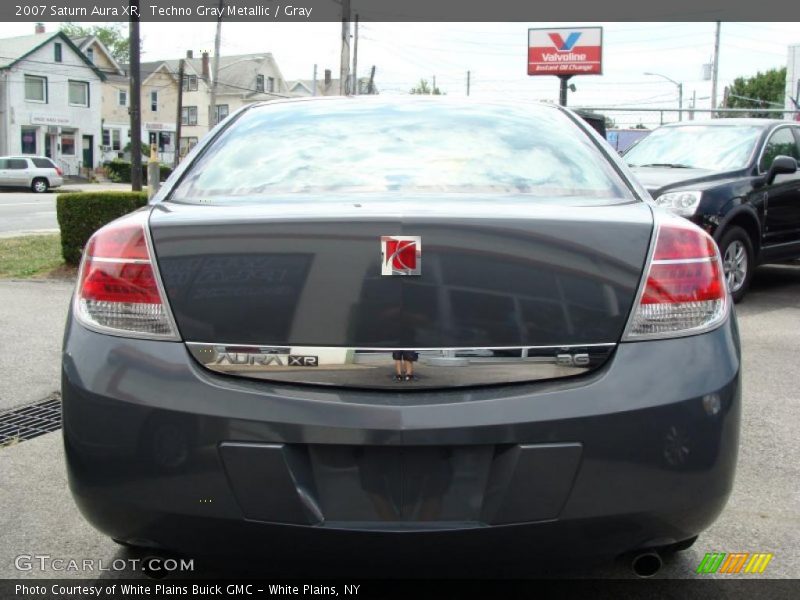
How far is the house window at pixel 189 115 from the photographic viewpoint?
80.1 metres

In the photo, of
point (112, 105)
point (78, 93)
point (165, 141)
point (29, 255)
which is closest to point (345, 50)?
point (29, 255)

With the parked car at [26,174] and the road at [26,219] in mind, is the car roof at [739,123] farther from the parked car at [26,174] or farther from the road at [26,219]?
the parked car at [26,174]

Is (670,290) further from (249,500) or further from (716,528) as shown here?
(716,528)

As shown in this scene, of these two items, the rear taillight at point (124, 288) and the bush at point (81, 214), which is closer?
the rear taillight at point (124, 288)

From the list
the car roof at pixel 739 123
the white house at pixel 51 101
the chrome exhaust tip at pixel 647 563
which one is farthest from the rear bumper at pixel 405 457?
the white house at pixel 51 101

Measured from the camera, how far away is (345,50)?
3556 cm

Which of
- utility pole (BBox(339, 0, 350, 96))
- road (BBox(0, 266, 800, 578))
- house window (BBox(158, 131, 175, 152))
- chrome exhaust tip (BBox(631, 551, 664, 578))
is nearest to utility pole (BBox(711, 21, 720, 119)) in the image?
utility pole (BBox(339, 0, 350, 96))

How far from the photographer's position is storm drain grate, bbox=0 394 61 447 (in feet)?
14.0

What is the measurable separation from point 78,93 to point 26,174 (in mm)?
20870

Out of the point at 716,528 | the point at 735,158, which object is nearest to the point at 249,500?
the point at 716,528

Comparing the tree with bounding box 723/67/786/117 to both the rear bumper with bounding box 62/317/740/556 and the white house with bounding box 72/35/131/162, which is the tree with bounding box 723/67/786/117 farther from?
the rear bumper with bounding box 62/317/740/556

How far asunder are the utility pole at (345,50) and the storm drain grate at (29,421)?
30.1 metres

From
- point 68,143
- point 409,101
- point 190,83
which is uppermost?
point 190,83

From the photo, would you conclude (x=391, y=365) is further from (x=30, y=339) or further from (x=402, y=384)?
(x=30, y=339)
